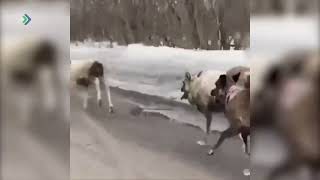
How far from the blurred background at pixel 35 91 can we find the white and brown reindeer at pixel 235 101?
0.33 m

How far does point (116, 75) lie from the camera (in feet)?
3.85

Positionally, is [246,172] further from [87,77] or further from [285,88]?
[87,77]

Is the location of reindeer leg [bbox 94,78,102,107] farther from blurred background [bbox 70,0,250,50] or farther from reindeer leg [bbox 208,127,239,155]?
reindeer leg [bbox 208,127,239,155]

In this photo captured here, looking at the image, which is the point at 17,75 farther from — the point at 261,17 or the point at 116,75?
the point at 261,17

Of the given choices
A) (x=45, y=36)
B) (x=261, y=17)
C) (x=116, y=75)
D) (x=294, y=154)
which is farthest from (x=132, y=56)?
(x=294, y=154)

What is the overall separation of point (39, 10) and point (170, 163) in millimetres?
430

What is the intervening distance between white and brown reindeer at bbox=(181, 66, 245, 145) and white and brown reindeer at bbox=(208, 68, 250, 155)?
1cm

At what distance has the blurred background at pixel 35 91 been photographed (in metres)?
1.07

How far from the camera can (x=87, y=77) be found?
1.17 m

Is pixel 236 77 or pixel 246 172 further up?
pixel 236 77

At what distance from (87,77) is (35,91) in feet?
0.43

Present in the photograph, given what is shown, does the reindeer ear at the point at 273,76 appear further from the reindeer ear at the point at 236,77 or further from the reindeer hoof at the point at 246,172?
Answer: the reindeer hoof at the point at 246,172

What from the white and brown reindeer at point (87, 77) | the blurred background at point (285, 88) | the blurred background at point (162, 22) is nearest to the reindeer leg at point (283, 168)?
the blurred background at point (285, 88)

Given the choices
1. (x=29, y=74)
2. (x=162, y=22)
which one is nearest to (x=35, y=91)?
(x=29, y=74)
